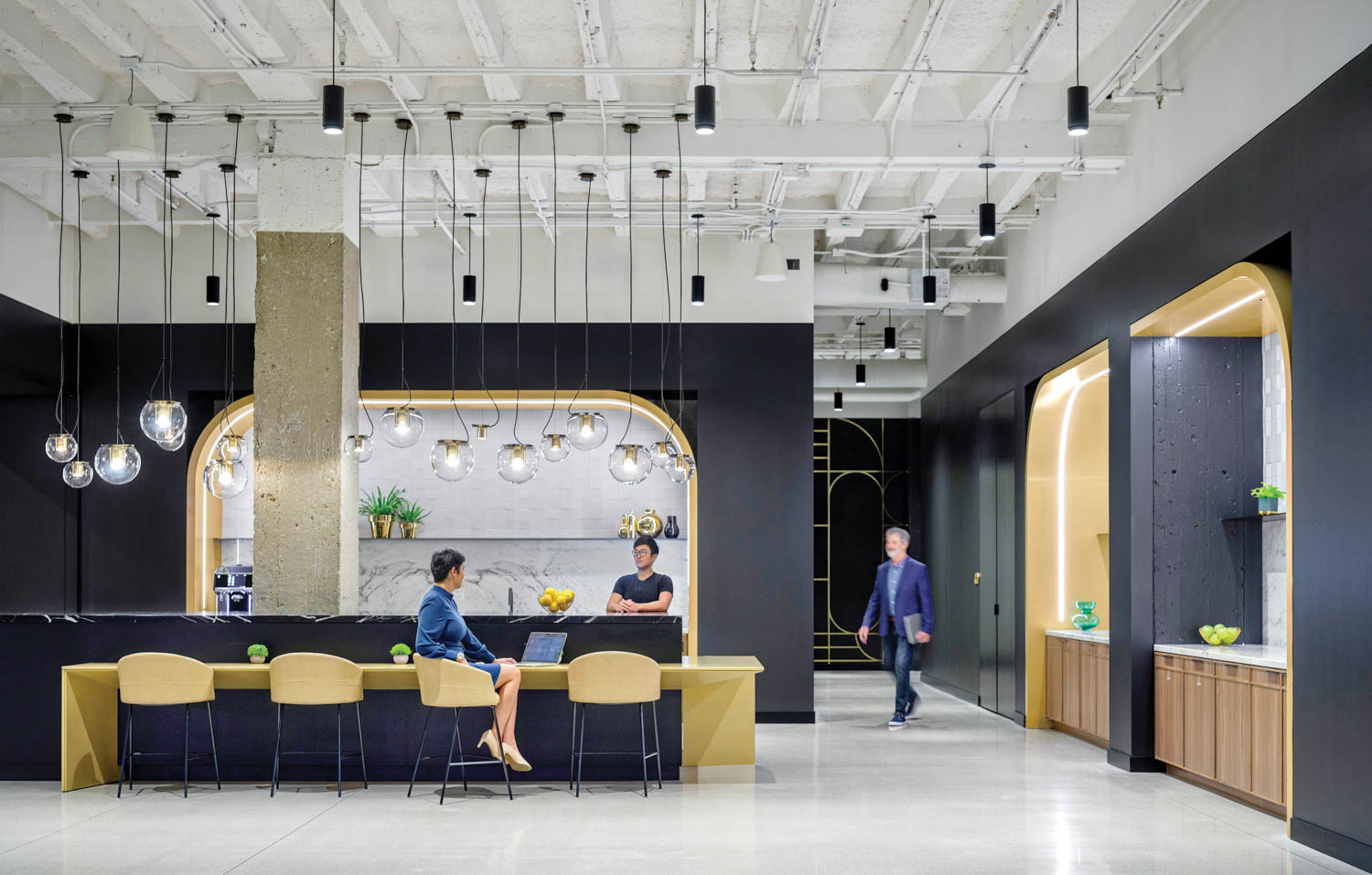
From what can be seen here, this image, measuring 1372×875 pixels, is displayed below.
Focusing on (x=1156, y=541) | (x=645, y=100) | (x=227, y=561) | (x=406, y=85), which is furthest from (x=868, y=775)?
(x=227, y=561)

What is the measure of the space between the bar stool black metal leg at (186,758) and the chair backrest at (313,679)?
22.7 inches

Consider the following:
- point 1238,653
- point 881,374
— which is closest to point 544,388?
point 1238,653

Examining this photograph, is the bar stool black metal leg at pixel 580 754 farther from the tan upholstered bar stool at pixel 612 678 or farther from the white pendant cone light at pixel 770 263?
the white pendant cone light at pixel 770 263

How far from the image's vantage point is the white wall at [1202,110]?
18.5 feet

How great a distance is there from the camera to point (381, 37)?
23.0ft

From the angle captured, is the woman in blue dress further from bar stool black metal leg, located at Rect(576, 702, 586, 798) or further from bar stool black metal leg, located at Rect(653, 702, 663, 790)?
bar stool black metal leg, located at Rect(653, 702, 663, 790)

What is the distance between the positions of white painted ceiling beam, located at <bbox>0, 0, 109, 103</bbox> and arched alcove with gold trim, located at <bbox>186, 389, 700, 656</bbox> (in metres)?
3.55

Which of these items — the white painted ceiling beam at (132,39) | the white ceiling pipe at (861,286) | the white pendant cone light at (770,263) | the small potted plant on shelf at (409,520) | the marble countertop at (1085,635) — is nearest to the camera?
the white painted ceiling beam at (132,39)

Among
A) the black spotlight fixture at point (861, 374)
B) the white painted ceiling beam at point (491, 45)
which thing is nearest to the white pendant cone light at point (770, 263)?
the white painted ceiling beam at point (491, 45)

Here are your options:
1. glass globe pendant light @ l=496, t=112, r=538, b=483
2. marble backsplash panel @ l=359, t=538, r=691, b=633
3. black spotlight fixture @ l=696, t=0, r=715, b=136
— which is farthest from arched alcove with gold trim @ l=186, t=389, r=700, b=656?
black spotlight fixture @ l=696, t=0, r=715, b=136

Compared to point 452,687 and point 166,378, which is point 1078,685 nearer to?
point 452,687

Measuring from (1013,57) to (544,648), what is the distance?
4341 mm

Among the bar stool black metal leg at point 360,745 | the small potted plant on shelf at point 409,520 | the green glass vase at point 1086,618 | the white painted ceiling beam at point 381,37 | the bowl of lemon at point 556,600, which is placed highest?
Answer: the white painted ceiling beam at point 381,37

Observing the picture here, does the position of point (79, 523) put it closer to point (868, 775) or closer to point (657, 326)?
point (657, 326)
